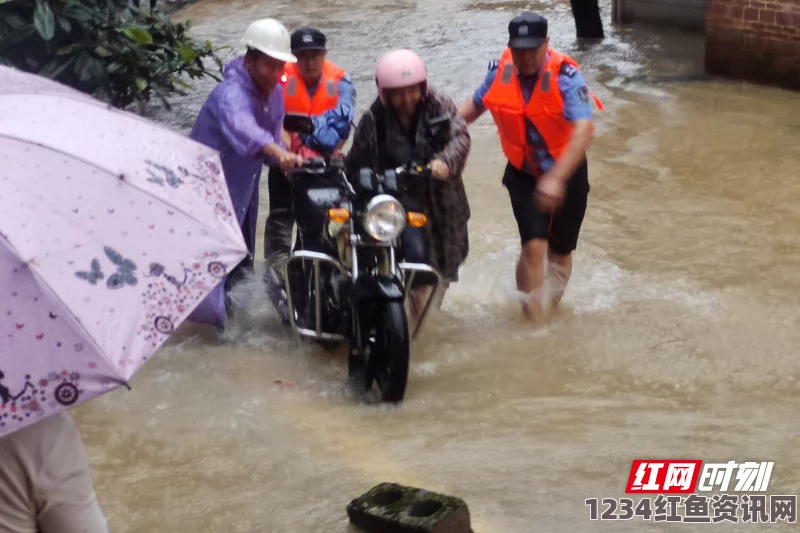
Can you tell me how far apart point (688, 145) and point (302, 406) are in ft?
19.2

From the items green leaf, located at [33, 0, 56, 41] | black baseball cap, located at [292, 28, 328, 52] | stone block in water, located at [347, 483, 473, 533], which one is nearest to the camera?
stone block in water, located at [347, 483, 473, 533]

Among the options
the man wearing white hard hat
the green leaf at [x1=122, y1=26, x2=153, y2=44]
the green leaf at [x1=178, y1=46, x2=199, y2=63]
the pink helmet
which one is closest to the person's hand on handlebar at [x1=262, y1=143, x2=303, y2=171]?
the man wearing white hard hat

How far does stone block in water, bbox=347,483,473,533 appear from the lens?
3.72 meters

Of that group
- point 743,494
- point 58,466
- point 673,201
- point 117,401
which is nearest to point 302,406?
point 117,401

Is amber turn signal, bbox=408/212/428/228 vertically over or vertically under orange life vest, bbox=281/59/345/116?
under

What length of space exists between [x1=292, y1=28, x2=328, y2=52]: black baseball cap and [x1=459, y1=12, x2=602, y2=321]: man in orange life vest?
91 centimetres

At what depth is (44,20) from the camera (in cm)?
895

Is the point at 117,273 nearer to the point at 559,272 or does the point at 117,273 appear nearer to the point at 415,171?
the point at 415,171

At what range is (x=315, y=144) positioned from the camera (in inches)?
239

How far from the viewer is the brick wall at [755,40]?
11.3 metres

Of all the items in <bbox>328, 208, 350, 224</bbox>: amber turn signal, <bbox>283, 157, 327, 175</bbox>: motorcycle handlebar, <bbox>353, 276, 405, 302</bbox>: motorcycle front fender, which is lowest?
<bbox>353, 276, 405, 302</bbox>: motorcycle front fender

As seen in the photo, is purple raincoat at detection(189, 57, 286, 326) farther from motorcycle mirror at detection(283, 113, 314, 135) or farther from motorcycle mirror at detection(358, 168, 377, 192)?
motorcycle mirror at detection(358, 168, 377, 192)

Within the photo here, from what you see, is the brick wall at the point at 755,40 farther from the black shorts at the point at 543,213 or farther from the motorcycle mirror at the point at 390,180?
the motorcycle mirror at the point at 390,180

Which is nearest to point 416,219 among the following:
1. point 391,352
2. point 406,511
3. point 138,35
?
point 391,352
